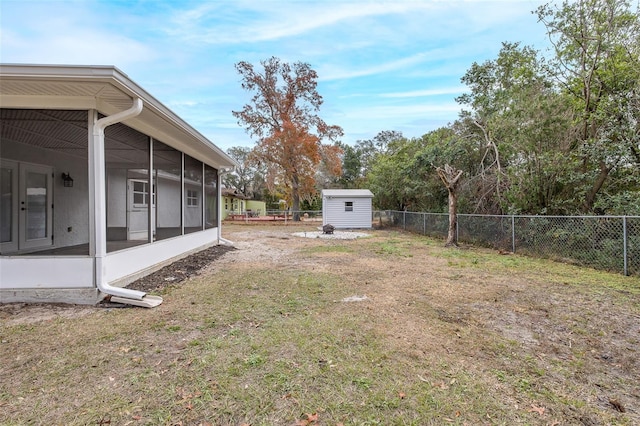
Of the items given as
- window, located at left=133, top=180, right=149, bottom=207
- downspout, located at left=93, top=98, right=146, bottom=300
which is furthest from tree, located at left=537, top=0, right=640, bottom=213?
window, located at left=133, top=180, right=149, bottom=207

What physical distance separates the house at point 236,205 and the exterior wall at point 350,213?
906 cm

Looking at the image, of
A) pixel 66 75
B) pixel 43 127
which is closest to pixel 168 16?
pixel 43 127

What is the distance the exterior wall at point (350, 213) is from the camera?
18.9 m

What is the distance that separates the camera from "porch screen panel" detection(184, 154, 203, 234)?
7401 millimetres

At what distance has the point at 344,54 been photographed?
1307 centimetres

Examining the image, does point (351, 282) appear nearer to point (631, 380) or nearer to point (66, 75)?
point (631, 380)

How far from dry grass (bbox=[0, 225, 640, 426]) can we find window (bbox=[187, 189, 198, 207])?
328 cm

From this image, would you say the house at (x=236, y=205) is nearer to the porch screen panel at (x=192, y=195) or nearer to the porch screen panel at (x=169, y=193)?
the porch screen panel at (x=192, y=195)

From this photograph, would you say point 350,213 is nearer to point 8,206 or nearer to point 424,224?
point 424,224

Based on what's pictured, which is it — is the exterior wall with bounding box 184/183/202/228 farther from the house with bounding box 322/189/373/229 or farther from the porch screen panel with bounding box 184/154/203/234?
the house with bounding box 322/189/373/229

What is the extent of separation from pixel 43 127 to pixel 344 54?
441 inches

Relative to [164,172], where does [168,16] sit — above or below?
above

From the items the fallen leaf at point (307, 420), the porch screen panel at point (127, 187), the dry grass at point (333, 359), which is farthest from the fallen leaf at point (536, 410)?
the porch screen panel at point (127, 187)

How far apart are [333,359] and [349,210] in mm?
16435
